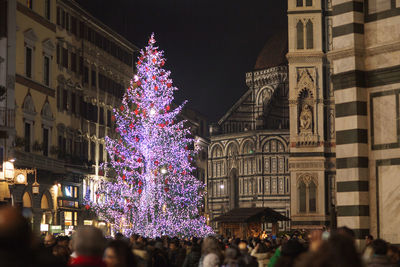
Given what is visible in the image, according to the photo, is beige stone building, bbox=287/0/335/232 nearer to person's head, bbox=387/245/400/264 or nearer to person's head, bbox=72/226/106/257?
person's head, bbox=387/245/400/264

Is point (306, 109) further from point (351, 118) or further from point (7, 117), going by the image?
point (351, 118)

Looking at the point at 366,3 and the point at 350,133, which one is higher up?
the point at 366,3

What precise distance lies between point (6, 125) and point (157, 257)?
2685cm

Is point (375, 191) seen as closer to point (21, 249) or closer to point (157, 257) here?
point (157, 257)

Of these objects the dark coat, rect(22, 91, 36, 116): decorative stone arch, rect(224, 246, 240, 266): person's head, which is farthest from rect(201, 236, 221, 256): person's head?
rect(22, 91, 36, 116): decorative stone arch

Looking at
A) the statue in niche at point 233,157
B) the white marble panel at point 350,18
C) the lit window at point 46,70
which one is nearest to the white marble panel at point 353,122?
the white marble panel at point 350,18

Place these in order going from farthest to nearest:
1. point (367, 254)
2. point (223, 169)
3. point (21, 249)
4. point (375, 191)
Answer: point (223, 169) < point (375, 191) < point (367, 254) < point (21, 249)

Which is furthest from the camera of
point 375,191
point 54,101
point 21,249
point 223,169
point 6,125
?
point 223,169

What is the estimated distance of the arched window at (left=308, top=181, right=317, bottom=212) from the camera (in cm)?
Result: 4594

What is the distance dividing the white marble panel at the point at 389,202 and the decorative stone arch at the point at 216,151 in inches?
3893

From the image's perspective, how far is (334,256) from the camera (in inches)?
222

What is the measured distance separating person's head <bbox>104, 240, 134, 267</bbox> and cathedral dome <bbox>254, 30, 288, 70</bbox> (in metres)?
109

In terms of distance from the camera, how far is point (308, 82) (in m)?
45.4

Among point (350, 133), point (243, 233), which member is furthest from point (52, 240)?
point (243, 233)
